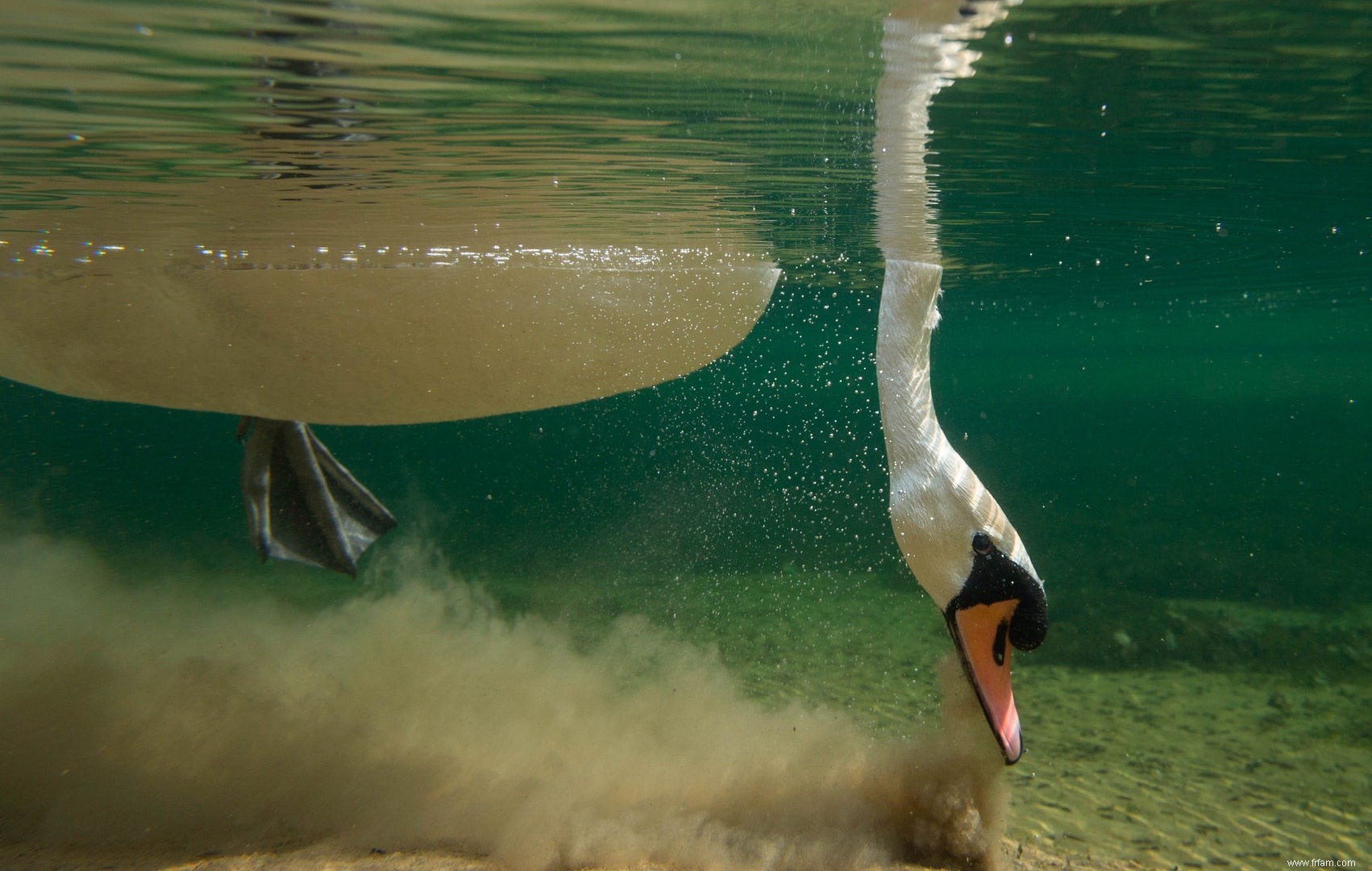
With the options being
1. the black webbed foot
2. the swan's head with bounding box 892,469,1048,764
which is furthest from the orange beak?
the black webbed foot

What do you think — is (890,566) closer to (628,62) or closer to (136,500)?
(628,62)

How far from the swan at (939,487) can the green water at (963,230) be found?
7.1 inches

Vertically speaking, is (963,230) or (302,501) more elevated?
(963,230)

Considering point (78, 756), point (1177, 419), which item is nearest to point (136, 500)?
point (78, 756)

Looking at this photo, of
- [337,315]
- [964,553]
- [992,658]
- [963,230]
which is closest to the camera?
[992,658]

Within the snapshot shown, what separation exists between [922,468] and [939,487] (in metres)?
0.18

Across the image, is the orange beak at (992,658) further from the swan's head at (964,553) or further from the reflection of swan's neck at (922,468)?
the reflection of swan's neck at (922,468)

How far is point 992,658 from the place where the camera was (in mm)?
3379

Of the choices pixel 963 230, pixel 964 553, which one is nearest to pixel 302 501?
pixel 964 553

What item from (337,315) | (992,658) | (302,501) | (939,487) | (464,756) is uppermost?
(337,315)

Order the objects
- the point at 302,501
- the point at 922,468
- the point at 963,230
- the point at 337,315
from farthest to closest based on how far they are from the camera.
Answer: the point at 963,230 → the point at 302,501 → the point at 337,315 → the point at 922,468

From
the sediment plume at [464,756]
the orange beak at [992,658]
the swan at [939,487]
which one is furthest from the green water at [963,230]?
the orange beak at [992,658]

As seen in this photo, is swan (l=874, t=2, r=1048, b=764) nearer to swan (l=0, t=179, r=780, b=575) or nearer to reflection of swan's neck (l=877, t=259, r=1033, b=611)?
reflection of swan's neck (l=877, t=259, r=1033, b=611)

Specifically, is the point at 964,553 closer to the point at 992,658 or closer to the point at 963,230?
the point at 992,658
